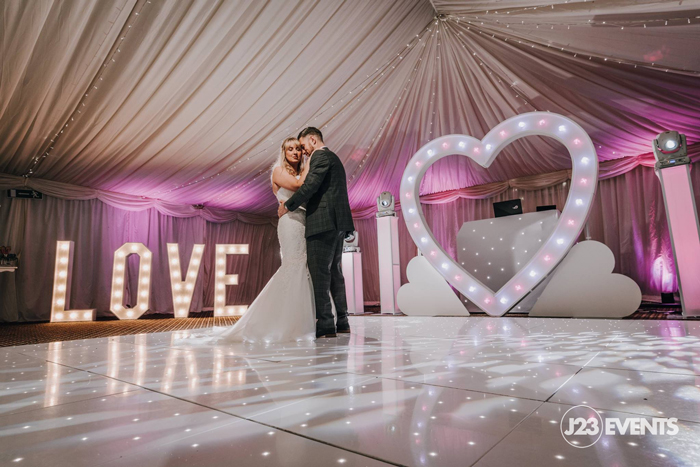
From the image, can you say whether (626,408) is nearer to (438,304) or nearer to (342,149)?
(438,304)

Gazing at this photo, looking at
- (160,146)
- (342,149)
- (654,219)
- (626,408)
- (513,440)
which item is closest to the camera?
(513,440)

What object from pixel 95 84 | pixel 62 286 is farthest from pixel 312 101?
pixel 62 286

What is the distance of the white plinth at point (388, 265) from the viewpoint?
540cm

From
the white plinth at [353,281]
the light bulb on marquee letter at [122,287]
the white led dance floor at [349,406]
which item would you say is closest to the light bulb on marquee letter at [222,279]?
the light bulb on marquee letter at [122,287]

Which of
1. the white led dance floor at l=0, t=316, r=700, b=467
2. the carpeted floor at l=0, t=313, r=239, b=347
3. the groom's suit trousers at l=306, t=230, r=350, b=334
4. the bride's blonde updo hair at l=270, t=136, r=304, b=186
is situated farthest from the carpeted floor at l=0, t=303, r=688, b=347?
the bride's blonde updo hair at l=270, t=136, r=304, b=186

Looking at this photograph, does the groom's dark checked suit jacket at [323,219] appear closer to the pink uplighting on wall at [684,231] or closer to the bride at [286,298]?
the bride at [286,298]

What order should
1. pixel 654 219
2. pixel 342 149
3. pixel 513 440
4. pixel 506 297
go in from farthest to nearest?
pixel 342 149 → pixel 654 219 → pixel 506 297 → pixel 513 440

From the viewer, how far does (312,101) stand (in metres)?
4.75

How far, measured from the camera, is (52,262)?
6.43 metres

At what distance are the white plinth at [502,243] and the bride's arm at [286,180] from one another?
3.46 metres

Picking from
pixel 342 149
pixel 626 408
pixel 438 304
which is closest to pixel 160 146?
pixel 342 149

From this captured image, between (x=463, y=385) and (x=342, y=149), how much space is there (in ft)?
18.4

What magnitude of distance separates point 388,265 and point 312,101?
2536 millimetres

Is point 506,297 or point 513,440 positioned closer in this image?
point 513,440
